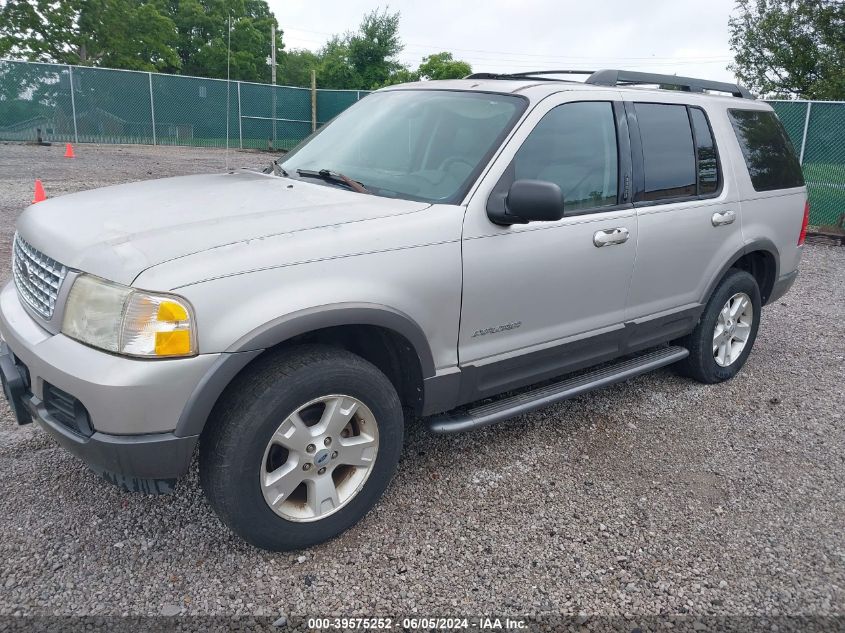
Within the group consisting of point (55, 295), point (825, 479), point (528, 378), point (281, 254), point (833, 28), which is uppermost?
point (833, 28)

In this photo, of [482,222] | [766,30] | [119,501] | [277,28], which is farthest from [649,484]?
[277,28]

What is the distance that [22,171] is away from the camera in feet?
45.7

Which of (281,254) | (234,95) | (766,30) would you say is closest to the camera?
(281,254)

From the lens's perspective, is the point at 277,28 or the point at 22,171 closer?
the point at 22,171

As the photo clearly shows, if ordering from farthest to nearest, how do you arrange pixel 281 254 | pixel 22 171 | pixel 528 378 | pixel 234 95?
1. pixel 234 95
2. pixel 22 171
3. pixel 528 378
4. pixel 281 254

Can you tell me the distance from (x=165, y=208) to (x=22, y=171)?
43.9 ft

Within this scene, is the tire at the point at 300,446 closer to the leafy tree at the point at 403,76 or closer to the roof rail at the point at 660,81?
the roof rail at the point at 660,81

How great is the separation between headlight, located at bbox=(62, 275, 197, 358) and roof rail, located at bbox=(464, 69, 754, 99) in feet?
8.44

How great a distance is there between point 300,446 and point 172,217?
3.51 ft

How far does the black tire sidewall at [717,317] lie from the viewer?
451 cm

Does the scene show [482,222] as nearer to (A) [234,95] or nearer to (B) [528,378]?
(B) [528,378]

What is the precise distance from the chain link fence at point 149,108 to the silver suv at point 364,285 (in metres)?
19.9

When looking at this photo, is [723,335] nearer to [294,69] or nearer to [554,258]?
[554,258]

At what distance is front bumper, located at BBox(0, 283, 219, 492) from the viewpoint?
89.5 inches
